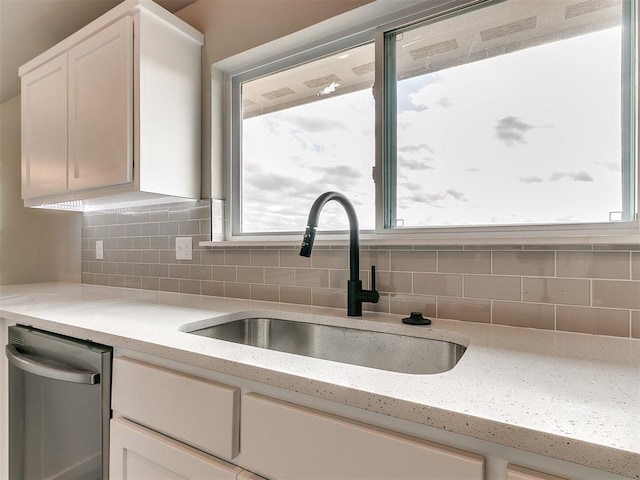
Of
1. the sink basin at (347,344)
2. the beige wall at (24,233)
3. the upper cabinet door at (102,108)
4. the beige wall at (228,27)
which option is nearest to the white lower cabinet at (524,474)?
the sink basin at (347,344)

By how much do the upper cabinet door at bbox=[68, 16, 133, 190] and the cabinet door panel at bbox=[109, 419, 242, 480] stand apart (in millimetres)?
1020

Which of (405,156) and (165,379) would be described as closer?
(165,379)

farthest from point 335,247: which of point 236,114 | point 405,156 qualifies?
point 236,114

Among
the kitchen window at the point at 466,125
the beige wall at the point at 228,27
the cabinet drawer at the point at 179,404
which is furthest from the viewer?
the beige wall at the point at 228,27

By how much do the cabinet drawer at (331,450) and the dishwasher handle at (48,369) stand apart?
56 cm

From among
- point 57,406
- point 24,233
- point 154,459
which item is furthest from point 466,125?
point 24,233

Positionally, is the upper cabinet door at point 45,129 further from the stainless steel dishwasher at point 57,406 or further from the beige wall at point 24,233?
the stainless steel dishwasher at point 57,406

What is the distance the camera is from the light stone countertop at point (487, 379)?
18.2 inches

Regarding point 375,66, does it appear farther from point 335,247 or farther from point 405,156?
point 335,247

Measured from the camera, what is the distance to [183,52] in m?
1.69

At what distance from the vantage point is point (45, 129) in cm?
189

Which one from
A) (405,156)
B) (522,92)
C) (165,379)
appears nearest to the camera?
(165,379)

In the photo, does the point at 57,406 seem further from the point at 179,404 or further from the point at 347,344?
the point at 347,344

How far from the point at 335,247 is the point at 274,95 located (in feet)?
2.82
